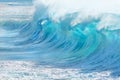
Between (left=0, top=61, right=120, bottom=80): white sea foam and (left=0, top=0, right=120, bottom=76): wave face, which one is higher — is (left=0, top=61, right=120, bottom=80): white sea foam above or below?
below

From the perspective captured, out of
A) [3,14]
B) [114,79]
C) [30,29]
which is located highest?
[3,14]

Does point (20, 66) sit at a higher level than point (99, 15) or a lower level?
lower

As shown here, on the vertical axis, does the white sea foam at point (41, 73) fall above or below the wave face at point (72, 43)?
below

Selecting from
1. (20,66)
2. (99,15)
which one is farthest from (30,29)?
(20,66)

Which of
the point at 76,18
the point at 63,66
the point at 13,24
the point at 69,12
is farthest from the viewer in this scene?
the point at 13,24

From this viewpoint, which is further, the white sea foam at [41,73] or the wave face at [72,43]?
the wave face at [72,43]

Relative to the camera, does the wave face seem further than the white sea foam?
Yes

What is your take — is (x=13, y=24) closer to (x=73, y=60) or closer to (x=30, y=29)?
(x=30, y=29)

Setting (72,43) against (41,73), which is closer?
(41,73)
